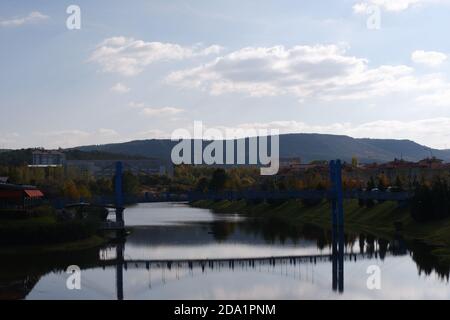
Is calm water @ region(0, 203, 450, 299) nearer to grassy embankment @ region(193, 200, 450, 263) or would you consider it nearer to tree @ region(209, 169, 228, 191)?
grassy embankment @ region(193, 200, 450, 263)

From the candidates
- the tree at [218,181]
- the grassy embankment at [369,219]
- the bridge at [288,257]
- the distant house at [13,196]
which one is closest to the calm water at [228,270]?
the bridge at [288,257]

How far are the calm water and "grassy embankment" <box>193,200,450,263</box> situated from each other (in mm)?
2118

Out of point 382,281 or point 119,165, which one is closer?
point 382,281

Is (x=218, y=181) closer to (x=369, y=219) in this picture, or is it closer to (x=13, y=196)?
(x=369, y=219)

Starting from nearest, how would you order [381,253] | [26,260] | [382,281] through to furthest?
[382,281] → [26,260] → [381,253]

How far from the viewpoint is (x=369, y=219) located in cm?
7456

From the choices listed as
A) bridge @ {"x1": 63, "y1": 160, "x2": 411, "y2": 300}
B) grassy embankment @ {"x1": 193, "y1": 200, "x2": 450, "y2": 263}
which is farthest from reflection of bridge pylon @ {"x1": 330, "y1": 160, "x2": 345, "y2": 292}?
grassy embankment @ {"x1": 193, "y1": 200, "x2": 450, "y2": 263}

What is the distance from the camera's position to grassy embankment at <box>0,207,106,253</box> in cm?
5141

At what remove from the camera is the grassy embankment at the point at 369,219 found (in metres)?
57.7

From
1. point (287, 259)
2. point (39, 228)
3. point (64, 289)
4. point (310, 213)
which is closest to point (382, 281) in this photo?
point (287, 259)

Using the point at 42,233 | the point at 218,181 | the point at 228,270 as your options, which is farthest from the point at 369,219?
the point at 218,181

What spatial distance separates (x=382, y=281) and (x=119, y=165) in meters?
37.1

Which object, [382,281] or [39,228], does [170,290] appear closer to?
[382,281]
